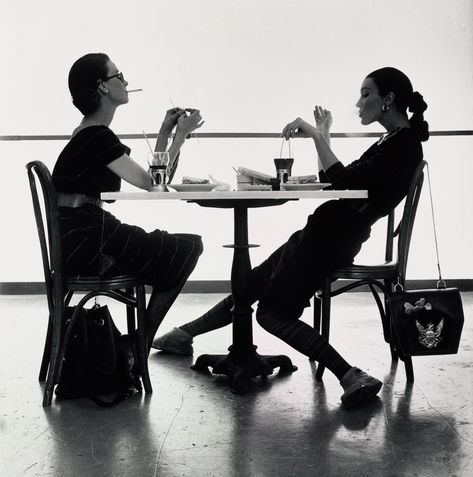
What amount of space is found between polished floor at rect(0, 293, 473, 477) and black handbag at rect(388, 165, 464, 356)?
7.2 inches

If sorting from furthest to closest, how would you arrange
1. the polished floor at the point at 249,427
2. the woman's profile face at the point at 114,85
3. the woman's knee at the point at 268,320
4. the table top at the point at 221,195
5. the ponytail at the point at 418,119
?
the woman's profile face at the point at 114,85 → the ponytail at the point at 418,119 → the woman's knee at the point at 268,320 → the table top at the point at 221,195 → the polished floor at the point at 249,427

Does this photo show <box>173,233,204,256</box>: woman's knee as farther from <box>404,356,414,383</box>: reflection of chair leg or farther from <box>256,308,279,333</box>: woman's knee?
<box>404,356,414,383</box>: reflection of chair leg

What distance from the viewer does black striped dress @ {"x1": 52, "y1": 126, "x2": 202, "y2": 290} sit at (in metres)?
2.46

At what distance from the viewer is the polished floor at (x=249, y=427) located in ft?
6.06

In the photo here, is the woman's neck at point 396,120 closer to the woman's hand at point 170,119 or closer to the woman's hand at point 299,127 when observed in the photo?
the woman's hand at point 299,127

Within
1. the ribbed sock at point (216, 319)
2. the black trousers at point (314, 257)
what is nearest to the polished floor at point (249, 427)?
the ribbed sock at point (216, 319)

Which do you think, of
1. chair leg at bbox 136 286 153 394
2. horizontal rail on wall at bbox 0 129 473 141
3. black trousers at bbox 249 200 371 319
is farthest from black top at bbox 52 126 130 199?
horizontal rail on wall at bbox 0 129 473 141

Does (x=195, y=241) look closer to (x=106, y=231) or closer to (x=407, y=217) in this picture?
(x=106, y=231)

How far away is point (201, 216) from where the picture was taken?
498 cm

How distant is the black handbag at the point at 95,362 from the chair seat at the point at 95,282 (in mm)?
70

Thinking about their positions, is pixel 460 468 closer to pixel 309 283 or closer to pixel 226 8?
pixel 309 283

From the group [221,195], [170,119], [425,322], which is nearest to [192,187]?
[221,195]

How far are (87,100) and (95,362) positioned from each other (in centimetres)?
97

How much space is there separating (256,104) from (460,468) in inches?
134
